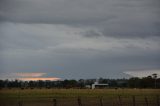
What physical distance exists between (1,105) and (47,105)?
7.83 m

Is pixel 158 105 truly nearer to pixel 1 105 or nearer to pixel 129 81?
pixel 1 105

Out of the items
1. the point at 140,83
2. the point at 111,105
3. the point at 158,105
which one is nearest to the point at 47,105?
the point at 111,105

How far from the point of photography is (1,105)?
3828 centimetres

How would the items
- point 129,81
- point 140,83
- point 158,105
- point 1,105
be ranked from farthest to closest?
point 129,81 → point 140,83 → point 158,105 → point 1,105

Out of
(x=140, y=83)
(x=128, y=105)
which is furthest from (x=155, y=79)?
(x=128, y=105)

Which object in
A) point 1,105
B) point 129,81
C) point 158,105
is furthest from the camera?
point 129,81

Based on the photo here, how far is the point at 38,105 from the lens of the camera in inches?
1800

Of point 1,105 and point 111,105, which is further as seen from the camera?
point 111,105

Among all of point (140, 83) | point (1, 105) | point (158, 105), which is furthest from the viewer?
point (140, 83)

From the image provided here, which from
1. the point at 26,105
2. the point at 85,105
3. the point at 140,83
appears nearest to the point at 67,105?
the point at 85,105

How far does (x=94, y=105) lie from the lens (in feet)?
149

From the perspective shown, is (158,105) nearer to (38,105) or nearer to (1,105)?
(38,105)

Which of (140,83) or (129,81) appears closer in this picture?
(140,83)

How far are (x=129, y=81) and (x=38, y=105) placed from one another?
157403mm
